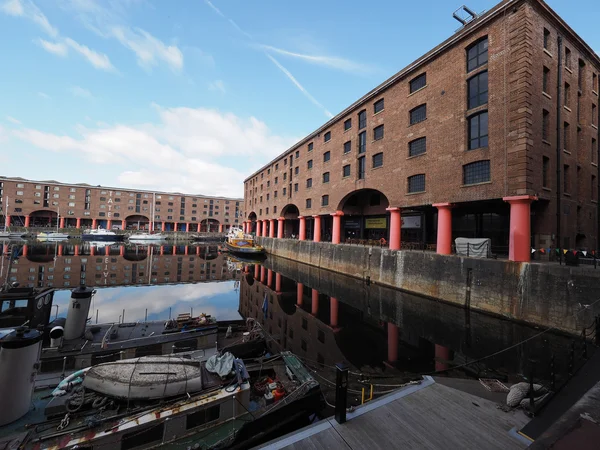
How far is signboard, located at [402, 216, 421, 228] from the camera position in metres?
30.1

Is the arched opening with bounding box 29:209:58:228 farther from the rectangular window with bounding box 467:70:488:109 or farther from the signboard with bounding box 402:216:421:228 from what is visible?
the rectangular window with bounding box 467:70:488:109

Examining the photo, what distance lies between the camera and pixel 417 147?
A: 80.1 feet

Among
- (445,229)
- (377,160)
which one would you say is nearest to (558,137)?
(445,229)

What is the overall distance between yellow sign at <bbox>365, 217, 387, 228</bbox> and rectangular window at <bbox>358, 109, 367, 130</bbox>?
11.3 m

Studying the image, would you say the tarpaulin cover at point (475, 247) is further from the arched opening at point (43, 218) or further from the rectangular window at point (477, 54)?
the arched opening at point (43, 218)

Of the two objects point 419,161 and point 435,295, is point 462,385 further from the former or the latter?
point 419,161

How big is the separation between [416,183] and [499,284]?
10.7 metres

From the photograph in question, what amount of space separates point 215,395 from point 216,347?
425cm

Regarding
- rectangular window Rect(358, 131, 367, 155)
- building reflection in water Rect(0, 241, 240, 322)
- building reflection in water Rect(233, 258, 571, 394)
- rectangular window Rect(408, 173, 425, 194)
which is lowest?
building reflection in water Rect(0, 241, 240, 322)

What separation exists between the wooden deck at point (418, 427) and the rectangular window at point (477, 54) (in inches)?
899

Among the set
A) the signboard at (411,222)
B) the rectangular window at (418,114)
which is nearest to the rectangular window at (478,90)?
the rectangular window at (418,114)

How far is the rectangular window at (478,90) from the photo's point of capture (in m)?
19.7

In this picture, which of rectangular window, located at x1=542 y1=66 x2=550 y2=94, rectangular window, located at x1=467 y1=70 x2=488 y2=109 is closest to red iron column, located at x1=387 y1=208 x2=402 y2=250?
rectangular window, located at x1=467 y1=70 x2=488 y2=109

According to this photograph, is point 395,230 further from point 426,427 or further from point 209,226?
point 209,226
